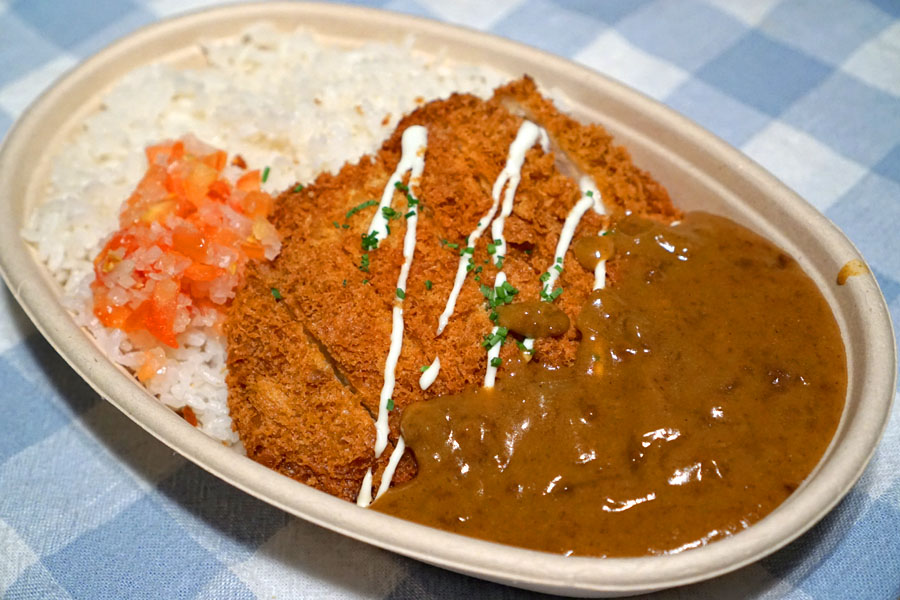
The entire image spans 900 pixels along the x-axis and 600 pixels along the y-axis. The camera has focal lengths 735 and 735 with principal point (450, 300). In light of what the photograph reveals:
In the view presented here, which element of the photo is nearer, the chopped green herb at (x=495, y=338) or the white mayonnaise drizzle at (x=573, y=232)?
the chopped green herb at (x=495, y=338)

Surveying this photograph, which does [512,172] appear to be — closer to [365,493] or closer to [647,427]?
[647,427]

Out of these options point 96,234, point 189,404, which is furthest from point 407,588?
point 96,234

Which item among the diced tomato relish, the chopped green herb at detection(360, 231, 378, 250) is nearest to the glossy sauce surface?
the chopped green herb at detection(360, 231, 378, 250)

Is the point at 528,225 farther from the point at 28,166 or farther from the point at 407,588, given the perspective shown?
the point at 28,166

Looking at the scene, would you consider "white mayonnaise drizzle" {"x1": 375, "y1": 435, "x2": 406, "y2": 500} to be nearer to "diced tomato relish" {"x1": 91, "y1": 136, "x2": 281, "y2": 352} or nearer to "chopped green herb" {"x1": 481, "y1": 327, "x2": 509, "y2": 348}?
"chopped green herb" {"x1": 481, "y1": 327, "x2": 509, "y2": 348}

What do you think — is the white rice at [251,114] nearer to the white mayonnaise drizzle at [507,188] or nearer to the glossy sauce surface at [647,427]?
the white mayonnaise drizzle at [507,188]

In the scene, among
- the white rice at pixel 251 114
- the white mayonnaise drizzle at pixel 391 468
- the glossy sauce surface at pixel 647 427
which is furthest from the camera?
the white rice at pixel 251 114

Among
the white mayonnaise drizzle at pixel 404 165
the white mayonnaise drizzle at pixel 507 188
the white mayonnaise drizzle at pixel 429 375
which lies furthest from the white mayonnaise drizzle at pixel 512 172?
the white mayonnaise drizzle at pixel 429 375
